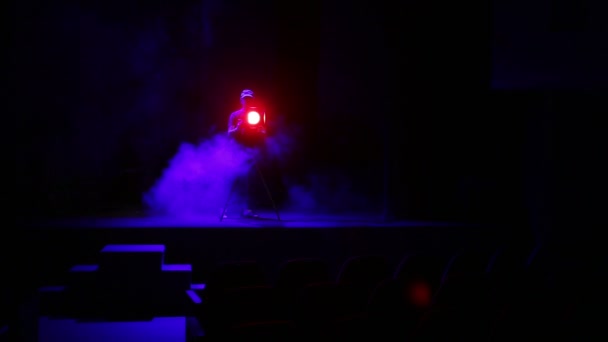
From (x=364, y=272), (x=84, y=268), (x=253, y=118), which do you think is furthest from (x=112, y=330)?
(x=253, y=118)

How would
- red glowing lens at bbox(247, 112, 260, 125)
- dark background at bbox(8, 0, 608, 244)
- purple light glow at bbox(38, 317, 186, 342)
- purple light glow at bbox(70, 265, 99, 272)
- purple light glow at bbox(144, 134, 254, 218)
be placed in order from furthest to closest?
1. purple light glow at bbox(144, 134, 254, 218)
2. dark background at bbox(8, 0, 608, 244)
3. red glowing lens at bbox(247, 112, 260, 125)
4. purple light glow at bbox(70, 265, 99, 272)
5. purple light glow at bbox(38, 317, 186, 342)

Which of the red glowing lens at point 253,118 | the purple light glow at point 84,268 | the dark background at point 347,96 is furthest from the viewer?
the dark background at point 347,96

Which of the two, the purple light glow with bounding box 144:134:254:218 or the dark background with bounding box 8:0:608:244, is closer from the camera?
the dark background with bounding box 8:0:608:244

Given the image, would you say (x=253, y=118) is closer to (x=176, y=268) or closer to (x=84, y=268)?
(x=176, y=268)

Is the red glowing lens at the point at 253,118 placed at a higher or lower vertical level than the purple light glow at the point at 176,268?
higher

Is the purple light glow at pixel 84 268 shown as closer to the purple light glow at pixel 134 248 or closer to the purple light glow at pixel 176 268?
the purple light glow at pixel 134 248

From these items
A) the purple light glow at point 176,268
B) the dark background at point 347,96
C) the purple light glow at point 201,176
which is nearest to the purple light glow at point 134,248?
the purple light glow at point 176,268

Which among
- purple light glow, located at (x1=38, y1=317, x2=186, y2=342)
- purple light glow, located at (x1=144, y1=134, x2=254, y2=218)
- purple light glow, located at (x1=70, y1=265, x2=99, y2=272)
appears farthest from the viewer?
purple light glow, located at (x1=144, y1=134, x2=254, y2=218)

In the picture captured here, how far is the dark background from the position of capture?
6301mm

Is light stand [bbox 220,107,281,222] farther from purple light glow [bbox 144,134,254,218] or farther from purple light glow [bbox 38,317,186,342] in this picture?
purple light glow [bbox 38,317,186,342]

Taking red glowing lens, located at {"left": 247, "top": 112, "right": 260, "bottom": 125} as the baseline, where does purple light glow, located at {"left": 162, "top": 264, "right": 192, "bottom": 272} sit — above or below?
below

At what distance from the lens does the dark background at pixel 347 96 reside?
6301mm

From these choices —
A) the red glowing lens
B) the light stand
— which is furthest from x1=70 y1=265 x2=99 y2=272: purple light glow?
the red glowing lens

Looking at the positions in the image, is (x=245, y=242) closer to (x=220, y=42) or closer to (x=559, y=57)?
(x=220, y=42)
